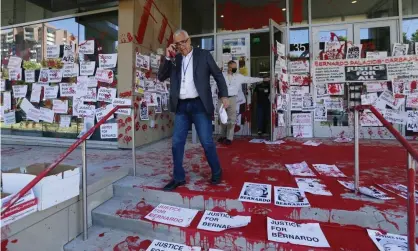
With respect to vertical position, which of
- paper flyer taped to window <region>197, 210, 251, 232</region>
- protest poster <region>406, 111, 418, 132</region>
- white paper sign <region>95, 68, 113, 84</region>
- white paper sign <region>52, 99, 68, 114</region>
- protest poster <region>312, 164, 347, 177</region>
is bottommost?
paper flyer taped to window <region>197, 210, 251, 232</region>

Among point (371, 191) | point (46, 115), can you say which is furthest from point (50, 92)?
point (371, 191)

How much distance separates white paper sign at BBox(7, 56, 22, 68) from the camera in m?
5.42

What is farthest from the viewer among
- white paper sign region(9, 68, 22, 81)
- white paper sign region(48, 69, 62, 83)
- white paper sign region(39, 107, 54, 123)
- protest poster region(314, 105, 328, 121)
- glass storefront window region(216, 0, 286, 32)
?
glass storefront window region(216, 0, 286, 32)

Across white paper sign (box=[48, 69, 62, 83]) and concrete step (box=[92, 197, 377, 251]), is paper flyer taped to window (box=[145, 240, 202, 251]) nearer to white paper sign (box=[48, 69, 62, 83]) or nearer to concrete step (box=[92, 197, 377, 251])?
concrete step (box=[92, 197, 377, 251])

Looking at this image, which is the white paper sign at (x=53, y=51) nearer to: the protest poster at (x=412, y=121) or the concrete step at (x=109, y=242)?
the concrete step at (x=109, y=242)

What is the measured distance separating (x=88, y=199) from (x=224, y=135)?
10.6ft

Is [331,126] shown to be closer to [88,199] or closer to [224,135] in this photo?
[224,135]

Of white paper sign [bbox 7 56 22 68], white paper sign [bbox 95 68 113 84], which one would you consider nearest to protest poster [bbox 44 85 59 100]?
white paper sign [bbox 7 56 22 68]

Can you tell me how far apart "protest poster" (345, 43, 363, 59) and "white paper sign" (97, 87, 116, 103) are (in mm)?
4812

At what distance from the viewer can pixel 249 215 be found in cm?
223

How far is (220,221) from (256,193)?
0.48 meters

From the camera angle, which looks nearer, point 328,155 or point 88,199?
point 88,199

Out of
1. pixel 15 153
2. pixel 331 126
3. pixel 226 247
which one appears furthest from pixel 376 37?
pixel 15 153

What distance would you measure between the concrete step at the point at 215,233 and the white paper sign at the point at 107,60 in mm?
2959
